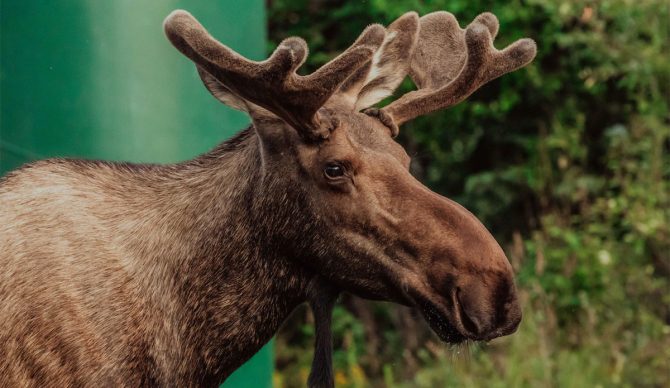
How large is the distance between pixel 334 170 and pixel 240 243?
1.15 ft

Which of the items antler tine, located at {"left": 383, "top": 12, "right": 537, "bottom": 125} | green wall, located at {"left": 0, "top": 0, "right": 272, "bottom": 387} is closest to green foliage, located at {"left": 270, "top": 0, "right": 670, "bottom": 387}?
green wall, located at {"left": 0, "top": 0, "right": 272, "bottom": 387}

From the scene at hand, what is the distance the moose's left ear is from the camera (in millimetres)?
3936

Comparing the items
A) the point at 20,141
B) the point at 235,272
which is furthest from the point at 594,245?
the point at 235,272

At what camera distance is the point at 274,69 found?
3316mm

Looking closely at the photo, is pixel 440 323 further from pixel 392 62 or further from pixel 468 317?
pixel 392 62

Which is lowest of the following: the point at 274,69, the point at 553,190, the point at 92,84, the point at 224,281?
the point at 553,190

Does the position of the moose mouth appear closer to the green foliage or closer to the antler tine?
the antler tine

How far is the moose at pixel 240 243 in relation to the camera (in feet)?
10.9

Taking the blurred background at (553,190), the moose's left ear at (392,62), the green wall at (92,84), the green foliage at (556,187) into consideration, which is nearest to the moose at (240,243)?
the moose's left ear at (392,62)

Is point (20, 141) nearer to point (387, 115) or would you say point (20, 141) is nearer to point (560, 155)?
point (387, 115)

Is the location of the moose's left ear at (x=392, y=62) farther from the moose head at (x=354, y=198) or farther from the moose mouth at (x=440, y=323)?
the moose mouth at (x=440, y=323)

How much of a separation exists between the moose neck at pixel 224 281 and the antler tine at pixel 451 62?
0.52 metres

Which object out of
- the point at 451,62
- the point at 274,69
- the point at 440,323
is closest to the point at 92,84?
the point at 451,62

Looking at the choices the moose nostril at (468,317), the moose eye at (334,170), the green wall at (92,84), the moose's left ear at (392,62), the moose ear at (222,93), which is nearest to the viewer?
the moose nostril at (468,317)
